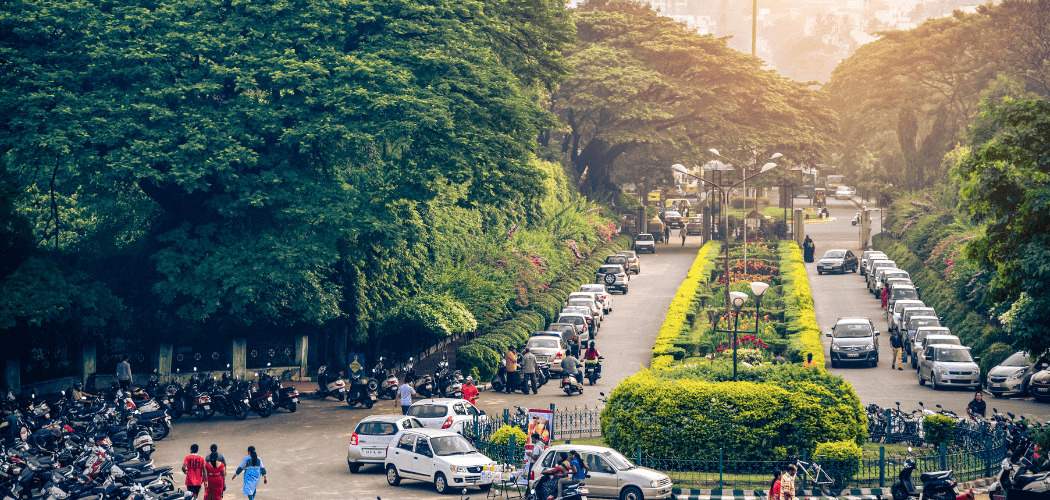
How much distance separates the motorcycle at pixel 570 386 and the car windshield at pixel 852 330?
10.4 m

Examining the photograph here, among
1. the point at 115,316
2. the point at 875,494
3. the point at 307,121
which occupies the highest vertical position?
the point at 307,121

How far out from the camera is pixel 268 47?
1758 inches

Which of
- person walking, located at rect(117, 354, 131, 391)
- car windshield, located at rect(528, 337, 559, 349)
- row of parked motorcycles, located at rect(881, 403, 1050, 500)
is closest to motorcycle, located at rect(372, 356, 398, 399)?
car windshield, located at rect(528, 337, 559, 349)

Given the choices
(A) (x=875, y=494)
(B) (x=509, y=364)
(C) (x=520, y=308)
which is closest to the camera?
(A) (x=875, y=494)

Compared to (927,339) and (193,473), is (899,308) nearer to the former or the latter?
(927,339)

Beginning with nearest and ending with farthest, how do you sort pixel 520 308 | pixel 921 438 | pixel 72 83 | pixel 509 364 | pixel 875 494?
pixel 875 494 < pixel 921 438 < pixel 72 83 < pixel 509 364 < pixel 520 308

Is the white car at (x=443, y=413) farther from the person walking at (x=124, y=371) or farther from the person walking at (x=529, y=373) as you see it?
the person walking at (x=124, y=371)

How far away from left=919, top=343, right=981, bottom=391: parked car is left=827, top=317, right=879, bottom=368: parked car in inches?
144

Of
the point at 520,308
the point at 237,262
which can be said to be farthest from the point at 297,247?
the point at 520,308

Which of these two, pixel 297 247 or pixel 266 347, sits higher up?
pixel 297 247

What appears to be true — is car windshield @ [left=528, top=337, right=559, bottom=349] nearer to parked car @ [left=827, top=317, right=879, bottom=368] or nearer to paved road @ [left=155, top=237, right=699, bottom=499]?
paved road @ [left=155, top=237, right=699, bottom=499]

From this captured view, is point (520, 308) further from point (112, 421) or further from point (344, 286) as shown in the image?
point (112, 421)

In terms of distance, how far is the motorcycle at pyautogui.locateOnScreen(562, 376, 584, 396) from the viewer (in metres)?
45.8

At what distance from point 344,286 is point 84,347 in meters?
8.73
